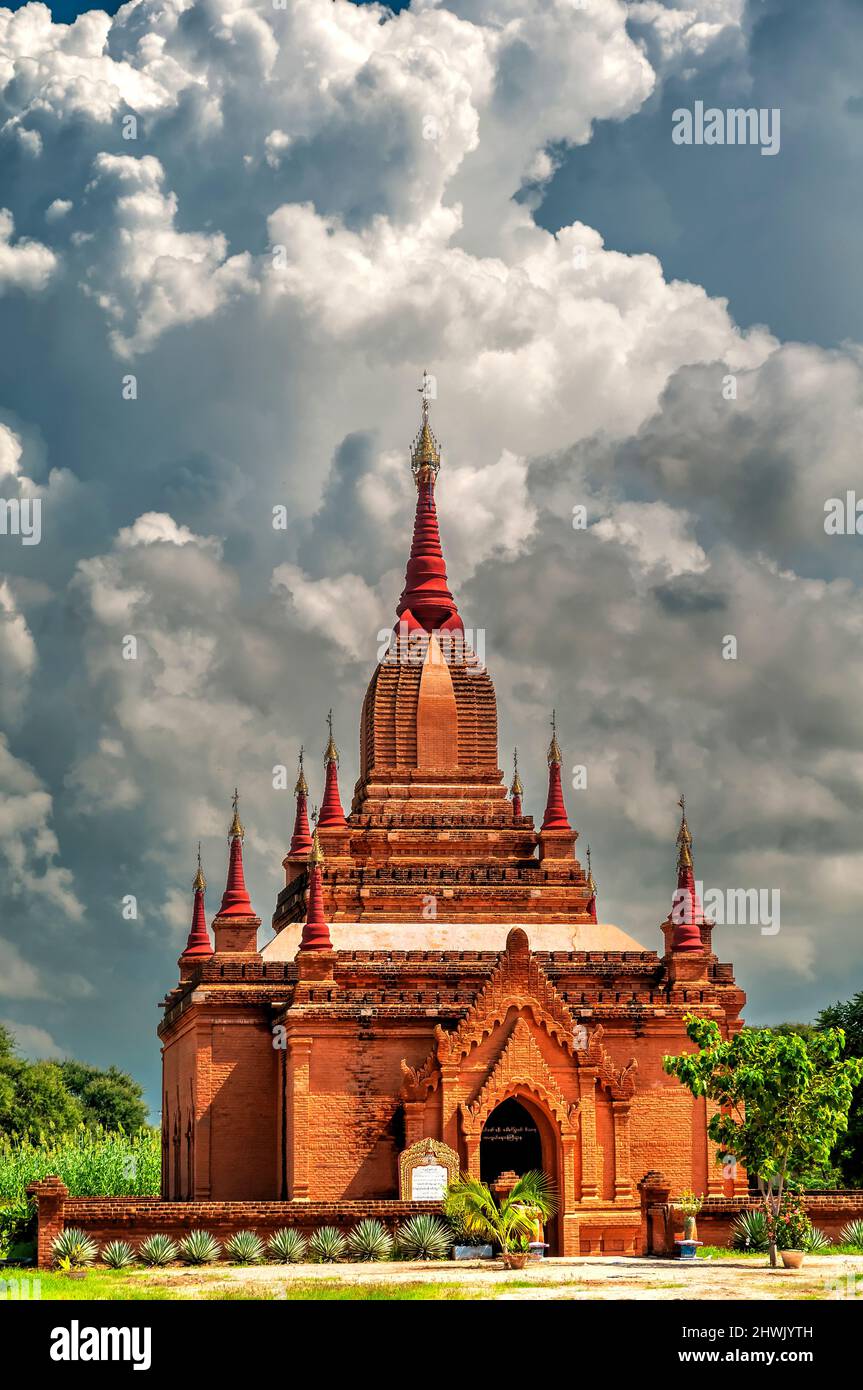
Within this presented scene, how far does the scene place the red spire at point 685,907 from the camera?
66812 millimetres

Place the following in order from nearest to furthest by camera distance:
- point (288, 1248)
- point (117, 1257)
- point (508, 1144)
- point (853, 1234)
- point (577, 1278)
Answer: point (577, 1278), point (117, 1257), point (288, 1248), point (853, 1234), point (508, 1144)

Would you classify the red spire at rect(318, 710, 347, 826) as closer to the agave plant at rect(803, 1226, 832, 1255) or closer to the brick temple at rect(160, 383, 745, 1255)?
the brick temple at rect(160, 383, 745, 1255)

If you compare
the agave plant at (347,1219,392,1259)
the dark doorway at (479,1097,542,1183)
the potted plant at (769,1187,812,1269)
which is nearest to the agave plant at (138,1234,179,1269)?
the agave plant at (347,1219,392,1259)

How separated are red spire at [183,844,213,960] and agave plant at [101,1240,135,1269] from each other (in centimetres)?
2333

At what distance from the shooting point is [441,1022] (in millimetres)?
62906

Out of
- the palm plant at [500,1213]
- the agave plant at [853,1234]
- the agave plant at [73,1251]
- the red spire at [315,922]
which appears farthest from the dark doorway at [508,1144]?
the agave plant at [73,1251]

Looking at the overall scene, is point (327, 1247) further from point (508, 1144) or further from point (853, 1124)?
point (853, 1124)

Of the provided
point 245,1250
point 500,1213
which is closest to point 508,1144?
point 500,1213

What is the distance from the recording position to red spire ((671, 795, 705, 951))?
6681cm

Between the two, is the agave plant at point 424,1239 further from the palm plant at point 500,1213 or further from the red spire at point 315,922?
the red spire at point 315,922

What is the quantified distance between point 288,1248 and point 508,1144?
996 cm

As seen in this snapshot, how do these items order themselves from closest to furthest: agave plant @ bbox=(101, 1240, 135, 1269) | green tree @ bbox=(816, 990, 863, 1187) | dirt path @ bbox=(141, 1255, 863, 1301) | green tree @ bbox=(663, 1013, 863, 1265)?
dirt path @ bbox=(141, 1255, 863, 1301) < green tree @ bbox=(663, 1013, 863, 1265) < agave plant @ bbox=(101, 1240, 135, 1269) < green tree @ bbox=(816, 990, 863, 1187)

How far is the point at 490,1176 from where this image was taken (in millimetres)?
62688

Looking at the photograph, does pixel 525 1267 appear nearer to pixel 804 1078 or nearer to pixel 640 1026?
pixel 804 1078
